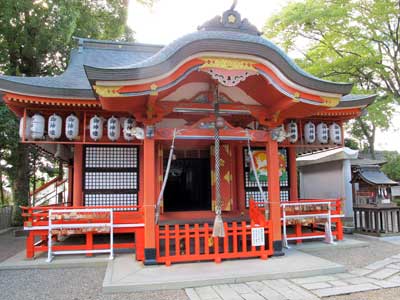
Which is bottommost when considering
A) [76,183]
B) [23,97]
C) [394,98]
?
[76,183]

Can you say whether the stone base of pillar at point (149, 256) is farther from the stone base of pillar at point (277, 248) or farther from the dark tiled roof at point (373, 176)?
the dark tiled roof at point (373, 176)

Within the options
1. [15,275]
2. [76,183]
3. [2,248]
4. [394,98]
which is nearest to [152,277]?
[15,275]

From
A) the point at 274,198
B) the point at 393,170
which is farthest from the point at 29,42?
the point at 393,170

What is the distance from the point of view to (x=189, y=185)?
859 cm

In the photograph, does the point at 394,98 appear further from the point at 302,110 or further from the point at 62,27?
the point at 62,27

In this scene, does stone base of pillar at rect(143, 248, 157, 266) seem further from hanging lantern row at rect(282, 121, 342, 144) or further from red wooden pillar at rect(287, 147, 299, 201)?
red wooden pillar at rect(287, 147, 299, 201)

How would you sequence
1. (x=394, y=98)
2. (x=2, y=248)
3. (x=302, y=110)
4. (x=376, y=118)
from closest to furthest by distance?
(x=302, y=110) < (x=2, y=248) < (x=376, y=118) < (x=394, y=98)

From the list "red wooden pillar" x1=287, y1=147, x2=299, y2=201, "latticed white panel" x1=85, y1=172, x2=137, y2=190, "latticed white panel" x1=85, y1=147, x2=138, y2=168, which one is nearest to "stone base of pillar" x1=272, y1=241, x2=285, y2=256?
"red wooden pillar" x1=287, y1=147, x2=299, y2=201

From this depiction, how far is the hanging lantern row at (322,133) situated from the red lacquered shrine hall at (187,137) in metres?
0.02

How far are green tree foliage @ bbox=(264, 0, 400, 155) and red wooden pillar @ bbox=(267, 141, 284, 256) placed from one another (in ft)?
26.8

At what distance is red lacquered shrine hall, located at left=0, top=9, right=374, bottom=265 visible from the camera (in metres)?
5.18

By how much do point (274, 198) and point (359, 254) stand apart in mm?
2297

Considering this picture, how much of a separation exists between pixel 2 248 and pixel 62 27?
24.5 ft

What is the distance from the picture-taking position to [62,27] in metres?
11.1
